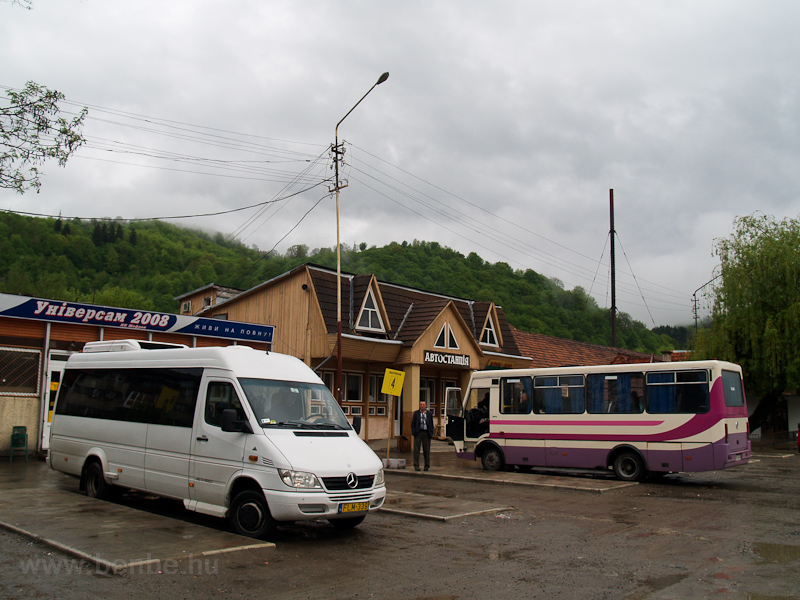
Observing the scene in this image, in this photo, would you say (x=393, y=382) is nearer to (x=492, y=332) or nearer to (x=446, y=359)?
(x=446, y=359)

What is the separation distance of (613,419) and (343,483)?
1041 cm

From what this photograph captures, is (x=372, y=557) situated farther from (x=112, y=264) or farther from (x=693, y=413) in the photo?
(x=112, y=264)

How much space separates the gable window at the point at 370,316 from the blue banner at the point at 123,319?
448 centimetres

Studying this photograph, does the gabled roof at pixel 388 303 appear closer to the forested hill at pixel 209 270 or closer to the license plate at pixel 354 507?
the forested hill at pixel 209 270

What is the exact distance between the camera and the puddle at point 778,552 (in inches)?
320

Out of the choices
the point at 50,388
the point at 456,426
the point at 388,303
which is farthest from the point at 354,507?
the point at 388,303

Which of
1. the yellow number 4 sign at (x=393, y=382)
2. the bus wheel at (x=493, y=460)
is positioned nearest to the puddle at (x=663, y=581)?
the bus wheel at (x=493, y=460)

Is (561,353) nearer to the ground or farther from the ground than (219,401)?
farther from the ground

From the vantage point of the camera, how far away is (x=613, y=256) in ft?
113

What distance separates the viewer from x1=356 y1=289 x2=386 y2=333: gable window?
27.3 m

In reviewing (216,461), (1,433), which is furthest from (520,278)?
(216,461)

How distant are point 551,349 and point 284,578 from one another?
117ft

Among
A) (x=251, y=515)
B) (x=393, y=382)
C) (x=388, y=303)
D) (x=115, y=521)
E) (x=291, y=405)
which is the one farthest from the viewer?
(x=388, y=303)

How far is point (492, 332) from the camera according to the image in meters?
34.4
